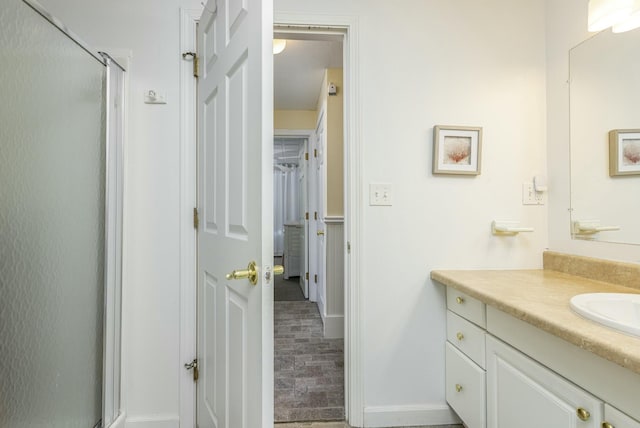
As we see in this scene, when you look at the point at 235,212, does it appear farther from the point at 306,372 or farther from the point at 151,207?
the point at 306,372

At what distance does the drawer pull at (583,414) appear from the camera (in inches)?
30.2

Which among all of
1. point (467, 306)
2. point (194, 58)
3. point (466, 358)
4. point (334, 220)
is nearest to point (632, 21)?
point (467, 306)

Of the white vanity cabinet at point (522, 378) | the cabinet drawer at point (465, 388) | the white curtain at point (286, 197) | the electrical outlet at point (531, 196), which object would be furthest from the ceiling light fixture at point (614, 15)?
the white curtain at point (286, 197)

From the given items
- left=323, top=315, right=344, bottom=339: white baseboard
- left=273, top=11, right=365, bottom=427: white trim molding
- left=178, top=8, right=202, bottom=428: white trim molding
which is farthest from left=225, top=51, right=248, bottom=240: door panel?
left=323, top=315, right=344, bottom=339: white baseboard

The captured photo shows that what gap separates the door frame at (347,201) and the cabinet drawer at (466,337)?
1.46ft

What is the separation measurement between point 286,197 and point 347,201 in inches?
188

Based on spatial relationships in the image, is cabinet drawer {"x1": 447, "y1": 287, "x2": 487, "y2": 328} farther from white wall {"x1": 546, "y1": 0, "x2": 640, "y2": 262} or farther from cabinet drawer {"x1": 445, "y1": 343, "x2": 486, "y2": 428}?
white wall {"x1": 546, "y1": 0, "x2": 640, "y2": 262}

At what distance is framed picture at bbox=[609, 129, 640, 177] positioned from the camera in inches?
45.7

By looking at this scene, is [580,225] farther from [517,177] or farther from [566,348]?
[566,348]

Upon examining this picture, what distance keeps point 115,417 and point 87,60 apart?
164 centimetres

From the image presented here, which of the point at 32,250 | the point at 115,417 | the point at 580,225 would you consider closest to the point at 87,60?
the point at 32,250

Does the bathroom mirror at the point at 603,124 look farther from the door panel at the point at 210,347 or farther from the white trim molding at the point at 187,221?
the white trim molding at the point at 187,221

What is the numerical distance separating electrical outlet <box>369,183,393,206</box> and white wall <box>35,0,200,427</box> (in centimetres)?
99

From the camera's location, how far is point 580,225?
1383 millimetres
